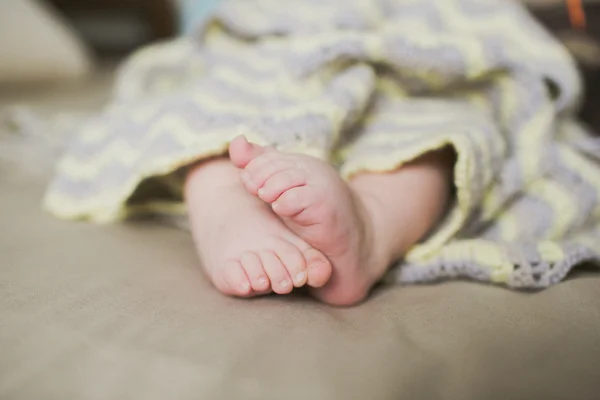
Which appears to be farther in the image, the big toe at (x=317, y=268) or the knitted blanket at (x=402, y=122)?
the knitted blanket at (x=402, y=122)

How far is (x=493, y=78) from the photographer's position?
734 mm

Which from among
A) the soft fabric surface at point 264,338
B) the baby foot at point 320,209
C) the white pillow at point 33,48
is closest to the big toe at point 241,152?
the baby foot at point 320,209

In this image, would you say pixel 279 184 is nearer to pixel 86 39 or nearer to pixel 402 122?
pixel 402 122

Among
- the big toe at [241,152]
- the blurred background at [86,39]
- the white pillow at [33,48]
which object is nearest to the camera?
the big toe at [241,152]

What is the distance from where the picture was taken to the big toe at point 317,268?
451 millimetres

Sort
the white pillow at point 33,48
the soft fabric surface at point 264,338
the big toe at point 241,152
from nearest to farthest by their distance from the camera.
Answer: the soft fabric surface at point 264,338 < the big toe at point 241,152 < the white pillow at point 33,48

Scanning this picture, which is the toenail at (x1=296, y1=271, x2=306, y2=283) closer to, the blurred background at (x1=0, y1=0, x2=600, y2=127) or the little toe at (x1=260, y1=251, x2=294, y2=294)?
the little toe at (x1=260, y1=251, x2=294, y2=294)

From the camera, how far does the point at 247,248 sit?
1.53ft

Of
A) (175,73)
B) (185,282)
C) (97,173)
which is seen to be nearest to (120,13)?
(175,73)

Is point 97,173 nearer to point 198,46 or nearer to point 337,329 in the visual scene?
point 198,46

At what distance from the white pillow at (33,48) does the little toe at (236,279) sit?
3.51ft

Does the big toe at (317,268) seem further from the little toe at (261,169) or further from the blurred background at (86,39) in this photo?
the blurred background at (86,39)

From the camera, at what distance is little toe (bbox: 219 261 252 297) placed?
0.45m

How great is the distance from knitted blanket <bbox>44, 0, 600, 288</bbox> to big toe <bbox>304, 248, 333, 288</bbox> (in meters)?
0.12
